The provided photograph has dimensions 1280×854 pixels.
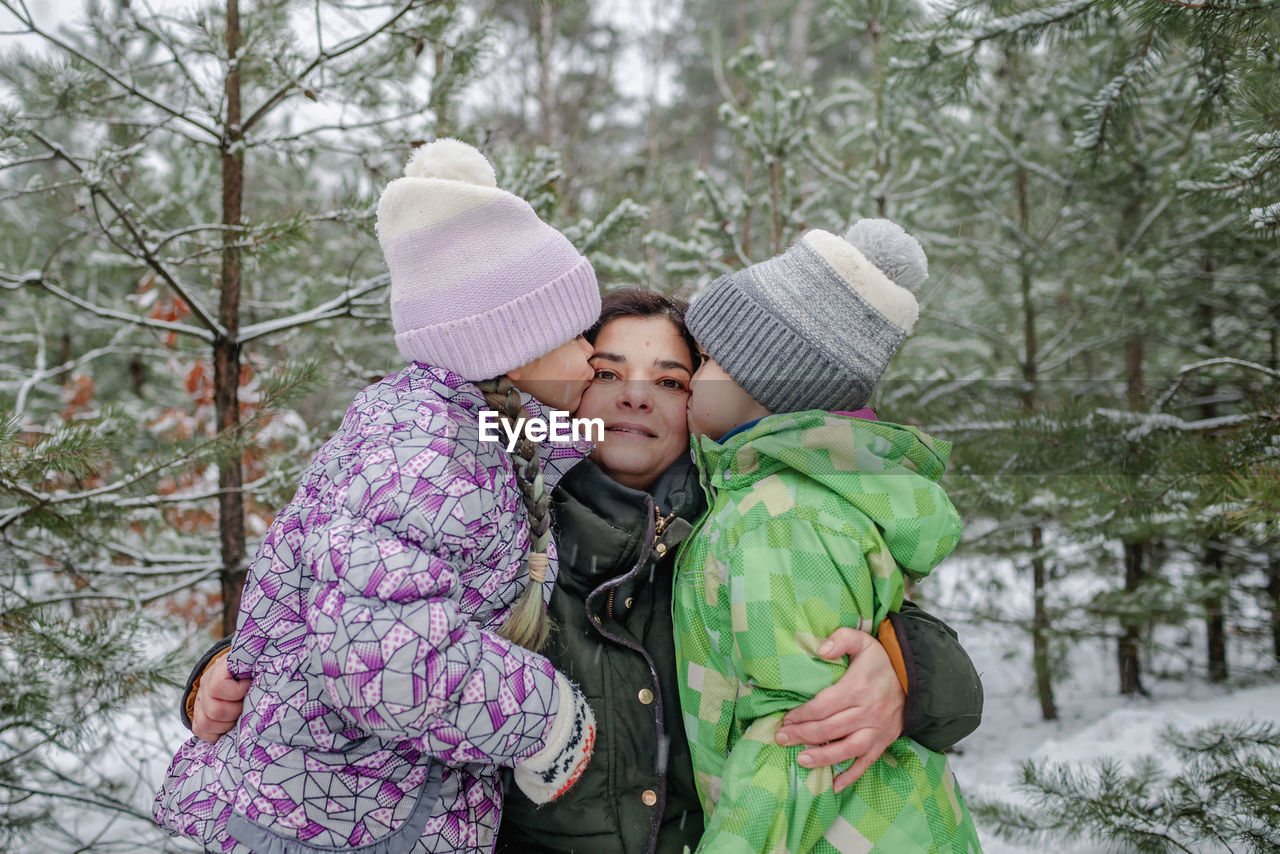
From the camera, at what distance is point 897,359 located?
16.1ft

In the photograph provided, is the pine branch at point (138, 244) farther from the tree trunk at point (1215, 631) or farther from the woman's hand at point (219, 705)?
the tree trunk at point (1215, 631)

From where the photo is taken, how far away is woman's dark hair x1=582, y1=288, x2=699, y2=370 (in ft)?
7.25

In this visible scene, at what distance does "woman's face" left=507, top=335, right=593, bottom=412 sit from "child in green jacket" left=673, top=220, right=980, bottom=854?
0.34 metres

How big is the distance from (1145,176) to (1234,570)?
280 centimetres

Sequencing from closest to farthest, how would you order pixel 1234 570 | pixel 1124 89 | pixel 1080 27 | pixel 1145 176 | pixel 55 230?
pixel 1080 27
pixel 1124 89
pixel 1145 176
pixel 1234 570
pixel 55 230

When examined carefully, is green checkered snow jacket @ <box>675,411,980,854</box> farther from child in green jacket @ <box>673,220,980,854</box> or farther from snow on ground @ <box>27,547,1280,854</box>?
snow on ground @ <box>27,547,1280,854</box>

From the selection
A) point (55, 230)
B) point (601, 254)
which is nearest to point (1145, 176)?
point (601, 254)

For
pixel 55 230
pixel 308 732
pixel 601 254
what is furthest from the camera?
pixel 55 230

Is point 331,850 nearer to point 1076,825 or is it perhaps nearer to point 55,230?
point 1076,825

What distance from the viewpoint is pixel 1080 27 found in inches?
94.3

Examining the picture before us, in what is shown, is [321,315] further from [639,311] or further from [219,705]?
[219,705]

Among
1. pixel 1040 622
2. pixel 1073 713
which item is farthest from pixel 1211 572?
→ pixel 1073 713

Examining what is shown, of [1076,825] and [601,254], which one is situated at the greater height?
[601,254]

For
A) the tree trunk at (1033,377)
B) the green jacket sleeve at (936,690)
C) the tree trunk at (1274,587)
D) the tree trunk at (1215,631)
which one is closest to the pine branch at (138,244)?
the green jacket sleeve at (936,690)
